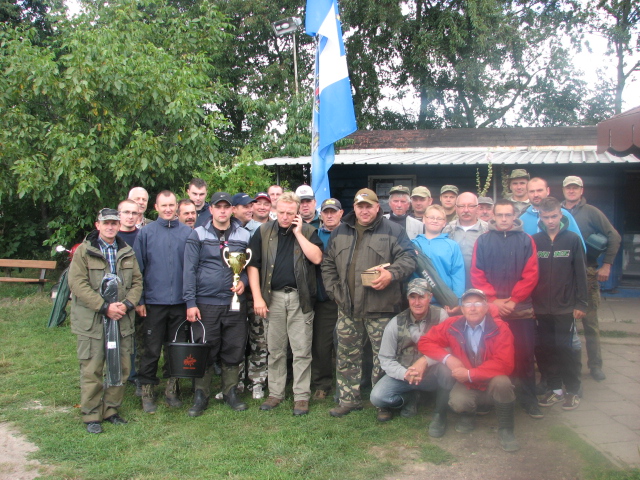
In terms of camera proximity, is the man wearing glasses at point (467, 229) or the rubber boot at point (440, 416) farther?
the man wearing glasses at point (467, 229)

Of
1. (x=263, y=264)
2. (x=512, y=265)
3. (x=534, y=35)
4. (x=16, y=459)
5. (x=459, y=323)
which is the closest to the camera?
(x=16, y=459)

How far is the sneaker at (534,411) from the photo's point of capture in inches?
169

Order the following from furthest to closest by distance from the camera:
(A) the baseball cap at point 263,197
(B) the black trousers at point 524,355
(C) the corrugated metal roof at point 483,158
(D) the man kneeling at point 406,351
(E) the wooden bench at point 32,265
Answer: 1. (E) the wooden bench at point 32,265
2. (C) the corrugated metal roof at point 483,158
3. (A) the baseball cap at point 263,197
4. (B) the black trousers at point 524,355
5. (D) the man kneeling at point 406,351

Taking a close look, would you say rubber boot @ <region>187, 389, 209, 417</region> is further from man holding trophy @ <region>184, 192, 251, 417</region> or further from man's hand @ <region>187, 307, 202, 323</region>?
man's hand @ <region>187, 307, 202, 323</region>

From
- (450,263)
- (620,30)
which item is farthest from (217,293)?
(620,30)

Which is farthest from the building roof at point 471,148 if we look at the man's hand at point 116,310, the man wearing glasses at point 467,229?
the man's hand at point 116,310

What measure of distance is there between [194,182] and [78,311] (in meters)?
1.73

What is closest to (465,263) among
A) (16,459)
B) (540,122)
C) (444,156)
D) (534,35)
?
(16,459)

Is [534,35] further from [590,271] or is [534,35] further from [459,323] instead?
[459,323]

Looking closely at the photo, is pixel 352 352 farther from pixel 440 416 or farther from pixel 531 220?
pixel 531 220

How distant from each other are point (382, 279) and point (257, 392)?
1.65m

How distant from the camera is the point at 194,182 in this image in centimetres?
538

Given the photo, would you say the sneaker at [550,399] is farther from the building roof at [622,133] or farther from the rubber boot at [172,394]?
the rubber boot at [172,394]

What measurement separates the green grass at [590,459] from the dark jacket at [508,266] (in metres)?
0.91
